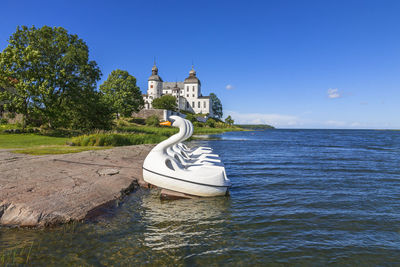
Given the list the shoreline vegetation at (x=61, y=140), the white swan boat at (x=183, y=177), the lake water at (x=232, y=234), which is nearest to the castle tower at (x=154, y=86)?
the shoreline vegetation at (x=61, y=140)

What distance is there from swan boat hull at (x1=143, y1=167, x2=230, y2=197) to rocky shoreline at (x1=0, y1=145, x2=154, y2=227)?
3.51 ft

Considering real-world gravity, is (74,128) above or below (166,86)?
below

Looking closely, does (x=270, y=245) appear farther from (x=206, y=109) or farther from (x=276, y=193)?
(x=206, y=109)

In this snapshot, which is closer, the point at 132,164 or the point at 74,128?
the point at 132,164

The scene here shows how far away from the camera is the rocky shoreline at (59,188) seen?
16.0 feet

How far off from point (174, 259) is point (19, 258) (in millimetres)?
2315

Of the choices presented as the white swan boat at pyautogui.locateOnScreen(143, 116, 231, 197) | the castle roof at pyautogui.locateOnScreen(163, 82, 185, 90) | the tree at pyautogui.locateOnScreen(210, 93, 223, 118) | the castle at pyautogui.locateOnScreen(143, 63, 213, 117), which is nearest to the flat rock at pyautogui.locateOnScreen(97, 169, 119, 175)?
the white swan boat at pyautogui.locateOnScreen(143, 116, 231, 197)

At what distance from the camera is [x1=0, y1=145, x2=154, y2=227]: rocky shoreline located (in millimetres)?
4879

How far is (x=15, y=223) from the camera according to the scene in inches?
185

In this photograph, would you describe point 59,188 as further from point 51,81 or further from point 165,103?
point 165,103

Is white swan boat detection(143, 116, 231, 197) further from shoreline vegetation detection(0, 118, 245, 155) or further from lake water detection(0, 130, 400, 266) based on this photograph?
shoreline vegetation detection(0, 118, 245, 155)

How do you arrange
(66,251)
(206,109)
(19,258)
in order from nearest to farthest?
(19,258)
(66,251)
(206,109)

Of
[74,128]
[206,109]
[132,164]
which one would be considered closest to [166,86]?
[206,109]

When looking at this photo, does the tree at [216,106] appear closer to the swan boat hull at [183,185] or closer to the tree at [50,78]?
the tree at [50,78]
